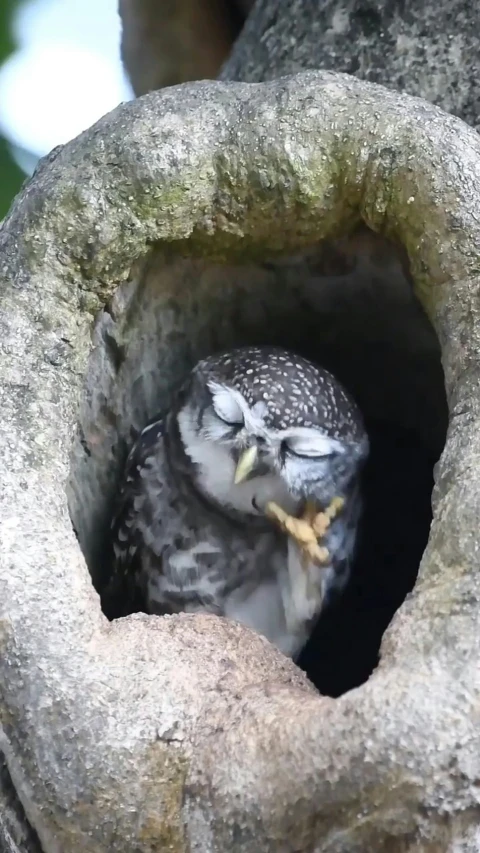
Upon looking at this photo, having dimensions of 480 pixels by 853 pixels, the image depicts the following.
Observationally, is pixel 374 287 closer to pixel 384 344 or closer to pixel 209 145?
pixel 384 344

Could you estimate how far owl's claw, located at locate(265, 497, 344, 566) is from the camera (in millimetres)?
1113

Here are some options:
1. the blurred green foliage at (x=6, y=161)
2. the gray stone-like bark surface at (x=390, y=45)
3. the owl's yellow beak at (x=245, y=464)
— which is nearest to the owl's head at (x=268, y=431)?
the owl's yellow beak at (x=245, y=464)

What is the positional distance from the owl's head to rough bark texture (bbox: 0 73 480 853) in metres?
0.17

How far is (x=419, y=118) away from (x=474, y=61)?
0.35 metres

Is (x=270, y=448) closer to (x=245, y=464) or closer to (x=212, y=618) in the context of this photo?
(x=245, y=464)

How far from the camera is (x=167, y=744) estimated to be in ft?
2.44

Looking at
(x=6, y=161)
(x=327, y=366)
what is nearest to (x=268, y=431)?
(x=327, y=366)

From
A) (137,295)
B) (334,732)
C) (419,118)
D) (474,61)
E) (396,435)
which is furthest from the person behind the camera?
(396,435)

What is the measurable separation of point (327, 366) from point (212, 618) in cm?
66

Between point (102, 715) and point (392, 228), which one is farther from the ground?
point (392, 228)

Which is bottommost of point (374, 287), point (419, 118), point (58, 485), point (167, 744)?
point (167, 744)

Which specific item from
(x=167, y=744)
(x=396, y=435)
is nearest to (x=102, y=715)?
(x=167, y=744)

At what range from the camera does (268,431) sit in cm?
107

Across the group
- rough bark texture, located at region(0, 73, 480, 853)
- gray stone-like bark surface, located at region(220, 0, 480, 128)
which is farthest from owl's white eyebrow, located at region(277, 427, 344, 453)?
gray stone-like bark surface, located at region(220, 0, 480, 128)
